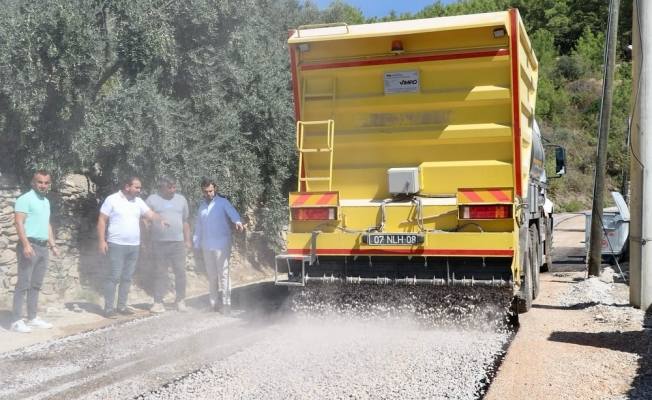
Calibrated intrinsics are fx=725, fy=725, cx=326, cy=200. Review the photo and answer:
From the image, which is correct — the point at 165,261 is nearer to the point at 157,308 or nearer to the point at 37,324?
the point at 157,308

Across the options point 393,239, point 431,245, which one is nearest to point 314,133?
point 393,239

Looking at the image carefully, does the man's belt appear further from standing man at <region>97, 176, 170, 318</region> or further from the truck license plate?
the truck license plate

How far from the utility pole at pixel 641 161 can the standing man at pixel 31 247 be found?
7.02 meters

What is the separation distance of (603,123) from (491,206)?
20.4ft

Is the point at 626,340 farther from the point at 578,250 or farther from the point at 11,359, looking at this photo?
the point at 578,250

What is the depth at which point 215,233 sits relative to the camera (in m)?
9.23

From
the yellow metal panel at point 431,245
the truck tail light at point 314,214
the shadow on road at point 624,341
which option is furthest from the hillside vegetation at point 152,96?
the shadow on road at point 624,341

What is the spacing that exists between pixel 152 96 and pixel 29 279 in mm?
3070

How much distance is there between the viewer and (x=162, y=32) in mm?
9914

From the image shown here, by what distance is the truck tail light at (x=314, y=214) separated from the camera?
7.53 meters

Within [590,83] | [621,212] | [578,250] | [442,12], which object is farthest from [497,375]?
[442,12]

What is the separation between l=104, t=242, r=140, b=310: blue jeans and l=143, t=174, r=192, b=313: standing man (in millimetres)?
346

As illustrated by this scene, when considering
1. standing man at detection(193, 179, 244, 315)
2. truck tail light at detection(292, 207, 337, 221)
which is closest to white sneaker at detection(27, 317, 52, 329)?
standing man at detection(193, 179, 244, 315)

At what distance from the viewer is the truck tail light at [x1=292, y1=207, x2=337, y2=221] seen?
753 cm
